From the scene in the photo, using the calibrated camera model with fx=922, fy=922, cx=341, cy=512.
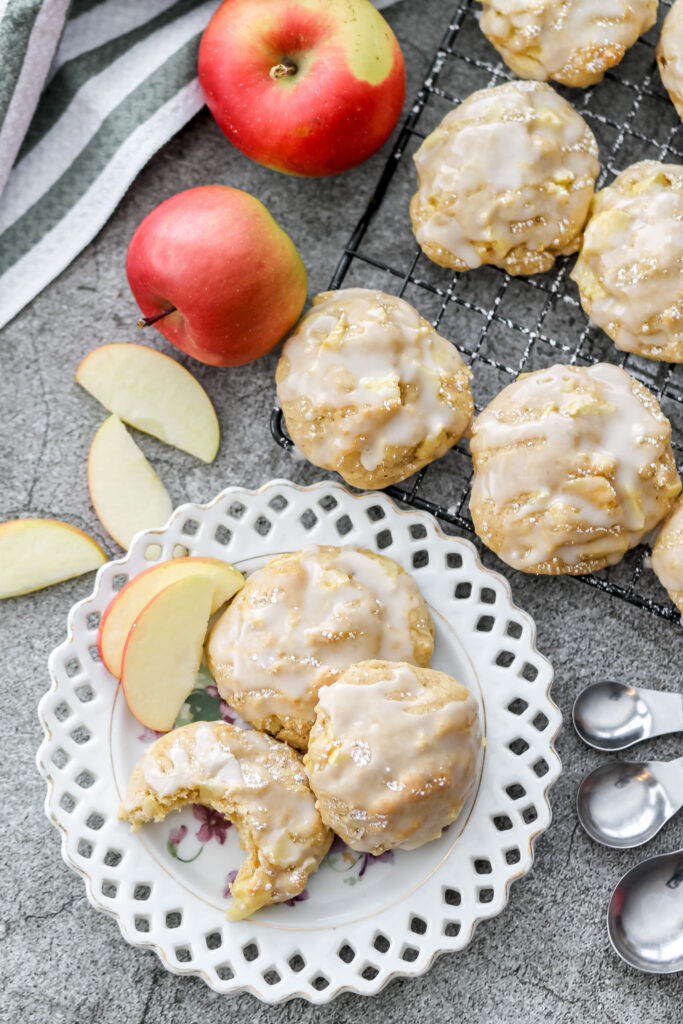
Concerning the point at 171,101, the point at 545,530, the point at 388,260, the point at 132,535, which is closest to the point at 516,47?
the point at 388,260

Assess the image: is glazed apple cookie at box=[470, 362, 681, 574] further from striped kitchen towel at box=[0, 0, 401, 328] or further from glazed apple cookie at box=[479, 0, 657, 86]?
striped kitchen towel at box=[0, 0, 401, 328]

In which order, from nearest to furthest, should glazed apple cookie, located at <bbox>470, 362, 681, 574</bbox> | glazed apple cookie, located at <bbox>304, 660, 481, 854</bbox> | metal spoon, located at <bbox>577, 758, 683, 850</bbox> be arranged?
glazed apple cookie, located at <bbox>304, 660, 481, 854</bbox> < glazed apple cookie, located at <bbox>470, 362, 681, 574</bbox> < metal spoon, located at <bbox>577, 758, 683, 850</bbox>

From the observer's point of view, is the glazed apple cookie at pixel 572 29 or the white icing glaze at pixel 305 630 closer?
the white icing glaze at pixel 305 630

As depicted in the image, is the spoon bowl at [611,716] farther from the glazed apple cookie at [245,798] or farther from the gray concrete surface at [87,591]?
the glazed apple cookie at [245,798]

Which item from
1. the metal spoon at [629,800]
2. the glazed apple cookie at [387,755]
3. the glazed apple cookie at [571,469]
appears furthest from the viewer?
the metal spoon at [629,800]

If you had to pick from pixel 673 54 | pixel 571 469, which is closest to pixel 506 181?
pixel 673 54

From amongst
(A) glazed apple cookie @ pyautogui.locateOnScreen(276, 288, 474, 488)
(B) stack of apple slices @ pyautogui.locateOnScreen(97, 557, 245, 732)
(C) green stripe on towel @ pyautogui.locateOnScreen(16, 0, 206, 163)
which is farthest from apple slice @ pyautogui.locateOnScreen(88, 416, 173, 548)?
(C) green stripe on towel @ pyautogui.locateOnScreen(16, 0, 206, 163)

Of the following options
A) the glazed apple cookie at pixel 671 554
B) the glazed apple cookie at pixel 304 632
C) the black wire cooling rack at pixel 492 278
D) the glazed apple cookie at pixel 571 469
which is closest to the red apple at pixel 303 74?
the black wire cooling rack at pixel 492 278

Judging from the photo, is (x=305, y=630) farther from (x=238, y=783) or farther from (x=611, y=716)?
(x=611, y=716)
